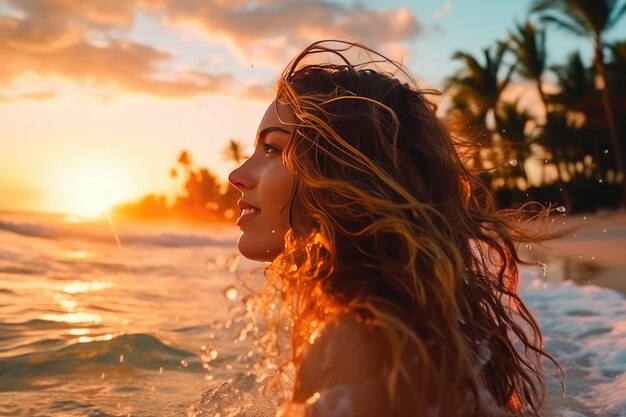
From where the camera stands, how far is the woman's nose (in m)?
2.44

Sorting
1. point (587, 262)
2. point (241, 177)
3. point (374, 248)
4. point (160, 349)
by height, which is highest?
point (241, 177)

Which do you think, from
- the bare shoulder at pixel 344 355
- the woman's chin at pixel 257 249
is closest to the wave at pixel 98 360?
the woman's chin at pixel 257 249

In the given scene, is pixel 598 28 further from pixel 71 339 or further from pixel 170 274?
pixel 71 339

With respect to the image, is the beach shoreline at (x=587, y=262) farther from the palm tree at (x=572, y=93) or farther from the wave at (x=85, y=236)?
the palm tree at (x=572, y=93)

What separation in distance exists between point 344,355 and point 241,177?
950mm

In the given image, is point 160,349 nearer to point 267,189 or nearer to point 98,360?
point 98,360

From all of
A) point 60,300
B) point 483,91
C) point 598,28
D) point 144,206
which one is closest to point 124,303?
point 60,300

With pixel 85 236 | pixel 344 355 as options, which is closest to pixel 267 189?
pixel 344 355

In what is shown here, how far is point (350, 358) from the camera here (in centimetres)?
Answer: 168

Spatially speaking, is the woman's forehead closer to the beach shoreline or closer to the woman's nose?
the woman's nose

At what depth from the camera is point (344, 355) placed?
168cm

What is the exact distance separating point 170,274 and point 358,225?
10.5m

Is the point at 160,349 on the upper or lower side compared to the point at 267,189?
lower

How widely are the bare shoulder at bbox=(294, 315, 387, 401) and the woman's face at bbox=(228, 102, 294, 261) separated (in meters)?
0.74
